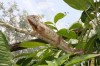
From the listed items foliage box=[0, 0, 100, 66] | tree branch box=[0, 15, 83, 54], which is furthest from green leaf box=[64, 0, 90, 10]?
tree branch box=[0, 15, 83, 54]

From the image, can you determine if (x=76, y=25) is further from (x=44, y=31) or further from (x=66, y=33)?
(x=44, y=31)

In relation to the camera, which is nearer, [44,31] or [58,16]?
[44,31]

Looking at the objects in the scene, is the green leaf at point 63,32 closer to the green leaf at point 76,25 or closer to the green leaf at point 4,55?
the green leaf at point 76,25

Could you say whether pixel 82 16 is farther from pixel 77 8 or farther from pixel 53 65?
pixel 53 65

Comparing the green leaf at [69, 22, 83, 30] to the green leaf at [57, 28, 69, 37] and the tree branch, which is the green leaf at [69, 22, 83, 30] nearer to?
the green leaf at [57, 28, 69, 37]

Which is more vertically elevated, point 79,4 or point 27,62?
point 79,4

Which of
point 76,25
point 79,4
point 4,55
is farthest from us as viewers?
point 76,25

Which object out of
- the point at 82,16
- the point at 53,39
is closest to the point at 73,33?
the point at 82,16

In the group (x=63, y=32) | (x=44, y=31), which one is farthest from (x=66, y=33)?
(x=44, y=31)

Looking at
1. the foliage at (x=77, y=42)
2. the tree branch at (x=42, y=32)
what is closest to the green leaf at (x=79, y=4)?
the foliage at (x=77, y=42)
